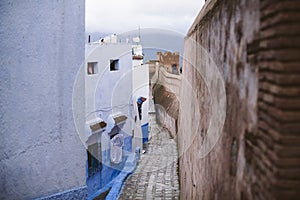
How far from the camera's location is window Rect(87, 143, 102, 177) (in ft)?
30.0

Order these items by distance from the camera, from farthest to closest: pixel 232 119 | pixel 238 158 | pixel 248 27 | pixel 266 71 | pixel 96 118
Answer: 1. pixel 96 118
2. pixel 232 119
3. pixel 238 158
4. pixel 248 27
5. pixel 266 71

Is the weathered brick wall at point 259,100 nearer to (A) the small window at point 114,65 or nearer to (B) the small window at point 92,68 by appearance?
(B) the small window at point 92,68

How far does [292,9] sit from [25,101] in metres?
3.29

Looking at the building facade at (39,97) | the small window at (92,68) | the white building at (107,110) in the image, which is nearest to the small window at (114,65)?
the white building at (107,110)

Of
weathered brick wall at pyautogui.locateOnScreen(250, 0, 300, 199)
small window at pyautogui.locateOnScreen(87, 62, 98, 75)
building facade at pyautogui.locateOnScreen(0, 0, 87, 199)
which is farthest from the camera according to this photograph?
small window at pyautogui.locateOnScreen(87, 62, 98, 75)

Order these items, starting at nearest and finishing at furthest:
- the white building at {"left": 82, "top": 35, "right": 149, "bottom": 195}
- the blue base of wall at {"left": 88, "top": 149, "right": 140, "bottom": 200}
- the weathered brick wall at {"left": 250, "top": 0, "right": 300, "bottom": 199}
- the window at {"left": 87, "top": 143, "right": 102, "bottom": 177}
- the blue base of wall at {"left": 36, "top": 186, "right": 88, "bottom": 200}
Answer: the weathered brick wall at {"left": 250, "top": 0, "right": 300, "bottom": 199} < the blue base of wall at {"left": 36, "top": 186, "right": 88, "bottom": 200} < the blue base of wall at {"left": 88, "top": 149, "right": 140, "bottom": 200} < the window at {"left": 87, "top": 143, "right": 102, "bottom": 177} < the white building at {"left": 82, "top": 35, "right": 149, "bottom": 195}

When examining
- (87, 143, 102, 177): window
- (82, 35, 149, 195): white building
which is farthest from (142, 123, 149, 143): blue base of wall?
(87, 143, 102, 177): window

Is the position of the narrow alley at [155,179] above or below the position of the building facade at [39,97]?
below

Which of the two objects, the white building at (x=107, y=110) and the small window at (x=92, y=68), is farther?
the small window at (x=92, y=68)

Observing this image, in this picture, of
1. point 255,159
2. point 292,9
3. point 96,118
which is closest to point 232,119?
point 255,159

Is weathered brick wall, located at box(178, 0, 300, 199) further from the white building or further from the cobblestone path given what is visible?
the white building

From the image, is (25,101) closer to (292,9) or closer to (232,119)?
(232,119)

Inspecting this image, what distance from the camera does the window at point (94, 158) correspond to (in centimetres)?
916

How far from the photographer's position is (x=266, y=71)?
5.33ft
